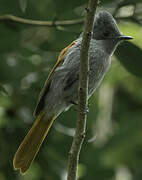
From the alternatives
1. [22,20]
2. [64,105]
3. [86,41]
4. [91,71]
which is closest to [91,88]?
[91,71]

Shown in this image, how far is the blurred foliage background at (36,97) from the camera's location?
3.91 meters

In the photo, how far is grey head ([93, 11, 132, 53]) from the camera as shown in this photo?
12.6 ft

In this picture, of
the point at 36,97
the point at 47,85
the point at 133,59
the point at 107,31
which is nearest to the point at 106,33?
the point at 107,31

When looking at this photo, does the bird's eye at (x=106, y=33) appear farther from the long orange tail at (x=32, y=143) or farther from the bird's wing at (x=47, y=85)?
the long orange tail at (x=32, y=143)

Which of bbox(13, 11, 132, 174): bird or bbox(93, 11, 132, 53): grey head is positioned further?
bbox(93, 11, 132, 53): grey head

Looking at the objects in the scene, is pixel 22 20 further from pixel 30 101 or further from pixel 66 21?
pixel 30 101

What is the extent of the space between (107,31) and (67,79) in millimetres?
491

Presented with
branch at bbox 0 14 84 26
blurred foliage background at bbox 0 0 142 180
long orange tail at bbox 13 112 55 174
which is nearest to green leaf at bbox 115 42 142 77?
blurred foliage background at bbox 0 0 142 180

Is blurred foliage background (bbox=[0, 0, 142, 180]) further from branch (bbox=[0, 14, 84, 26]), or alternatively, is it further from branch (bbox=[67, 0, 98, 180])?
branch (bbox=[67, 0, 98, 180])

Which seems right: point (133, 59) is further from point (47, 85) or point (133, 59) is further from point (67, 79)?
point (47, 85)

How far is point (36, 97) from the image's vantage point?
437 cm

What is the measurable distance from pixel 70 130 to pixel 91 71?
82cm

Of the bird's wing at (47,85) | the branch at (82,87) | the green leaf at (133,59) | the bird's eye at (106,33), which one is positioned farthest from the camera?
the bird's eye at (106,33)

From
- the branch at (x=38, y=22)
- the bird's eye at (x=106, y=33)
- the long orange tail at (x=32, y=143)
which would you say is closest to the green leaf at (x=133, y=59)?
the bird's eye at (x=106, y=33)
